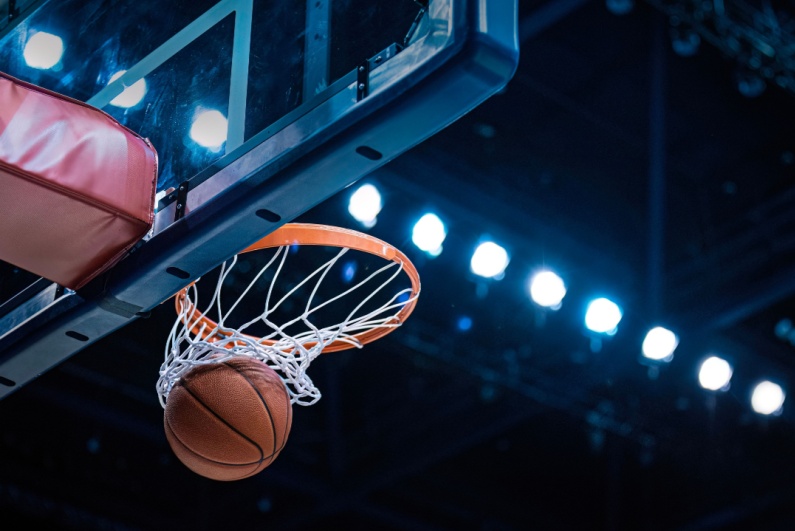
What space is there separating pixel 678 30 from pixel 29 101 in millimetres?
3300

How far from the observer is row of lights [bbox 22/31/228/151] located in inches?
97.1

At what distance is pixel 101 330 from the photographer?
2.55m

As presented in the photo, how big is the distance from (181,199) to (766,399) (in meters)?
4.73

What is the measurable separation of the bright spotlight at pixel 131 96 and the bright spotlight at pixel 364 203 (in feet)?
6.72

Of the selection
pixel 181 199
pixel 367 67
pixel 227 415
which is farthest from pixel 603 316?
pixel 367 67

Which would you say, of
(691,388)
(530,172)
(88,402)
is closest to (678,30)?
(530,172)

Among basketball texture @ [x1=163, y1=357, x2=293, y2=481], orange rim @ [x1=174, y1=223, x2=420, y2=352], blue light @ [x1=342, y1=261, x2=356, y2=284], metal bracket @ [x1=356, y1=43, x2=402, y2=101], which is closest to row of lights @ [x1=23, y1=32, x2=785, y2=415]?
blue light @ [x1=342, y1=261, x2=356, y2=284]

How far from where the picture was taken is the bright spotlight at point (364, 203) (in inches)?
189

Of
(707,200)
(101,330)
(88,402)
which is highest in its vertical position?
(707,200)

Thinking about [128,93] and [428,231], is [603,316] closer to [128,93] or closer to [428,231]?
[428,231]

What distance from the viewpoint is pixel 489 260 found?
5266mm

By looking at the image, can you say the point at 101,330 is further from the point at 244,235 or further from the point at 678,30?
the point at 678,30

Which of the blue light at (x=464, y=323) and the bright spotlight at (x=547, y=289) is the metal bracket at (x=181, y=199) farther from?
the blue light at (x=464, y=323)

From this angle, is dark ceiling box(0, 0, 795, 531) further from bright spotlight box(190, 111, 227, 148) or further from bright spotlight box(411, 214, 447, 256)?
bright spotlight box(190, 111, 227, 148)
